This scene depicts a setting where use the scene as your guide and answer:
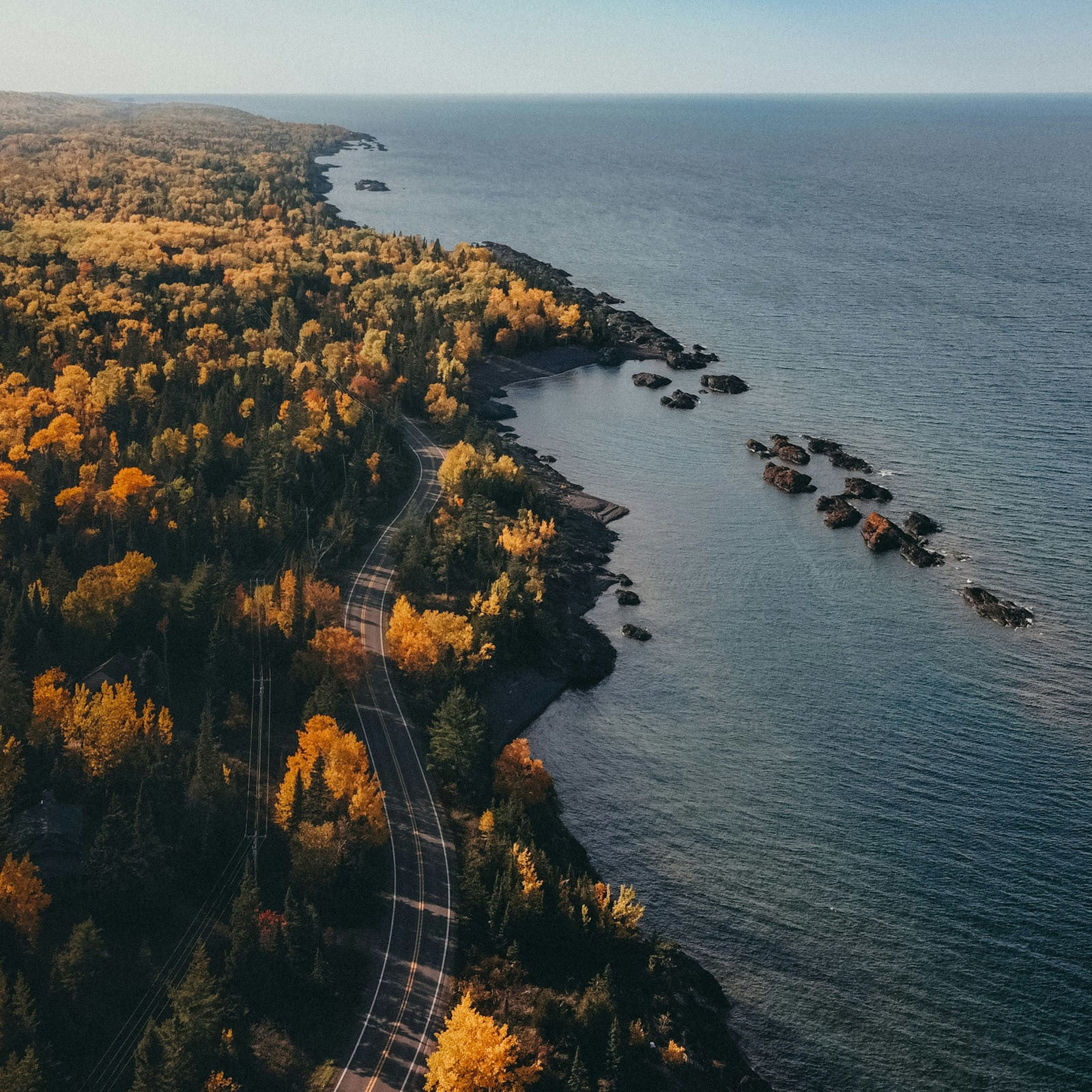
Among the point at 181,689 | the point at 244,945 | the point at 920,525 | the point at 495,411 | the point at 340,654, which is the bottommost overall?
the point at 244,945

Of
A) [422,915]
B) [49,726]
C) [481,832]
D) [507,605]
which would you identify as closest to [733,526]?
[507,605]

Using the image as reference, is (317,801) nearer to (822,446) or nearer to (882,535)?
(882,535)

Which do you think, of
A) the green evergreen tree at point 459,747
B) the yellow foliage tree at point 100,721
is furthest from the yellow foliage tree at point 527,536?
the yellow foliage tree at point 100,721

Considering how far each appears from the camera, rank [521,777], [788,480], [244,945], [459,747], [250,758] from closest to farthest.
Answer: [244,945] < [459,747] < [521,777] < [250,758] < [788,480]

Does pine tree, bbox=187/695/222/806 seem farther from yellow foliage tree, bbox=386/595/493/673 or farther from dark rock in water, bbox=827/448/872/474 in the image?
dark rock in water, bbox=827/448/872/474

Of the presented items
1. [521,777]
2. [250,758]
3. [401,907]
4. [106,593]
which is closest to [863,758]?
[521,777]

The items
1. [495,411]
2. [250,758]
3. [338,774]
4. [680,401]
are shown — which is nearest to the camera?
[338,774]

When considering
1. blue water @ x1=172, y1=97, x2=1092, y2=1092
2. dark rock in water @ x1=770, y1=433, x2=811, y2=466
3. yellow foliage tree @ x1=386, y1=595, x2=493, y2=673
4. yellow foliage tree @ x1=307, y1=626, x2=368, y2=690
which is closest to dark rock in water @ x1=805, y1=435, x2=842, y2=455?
dark rock in water @ x1=770, y1=433, x2=811, y2=466
